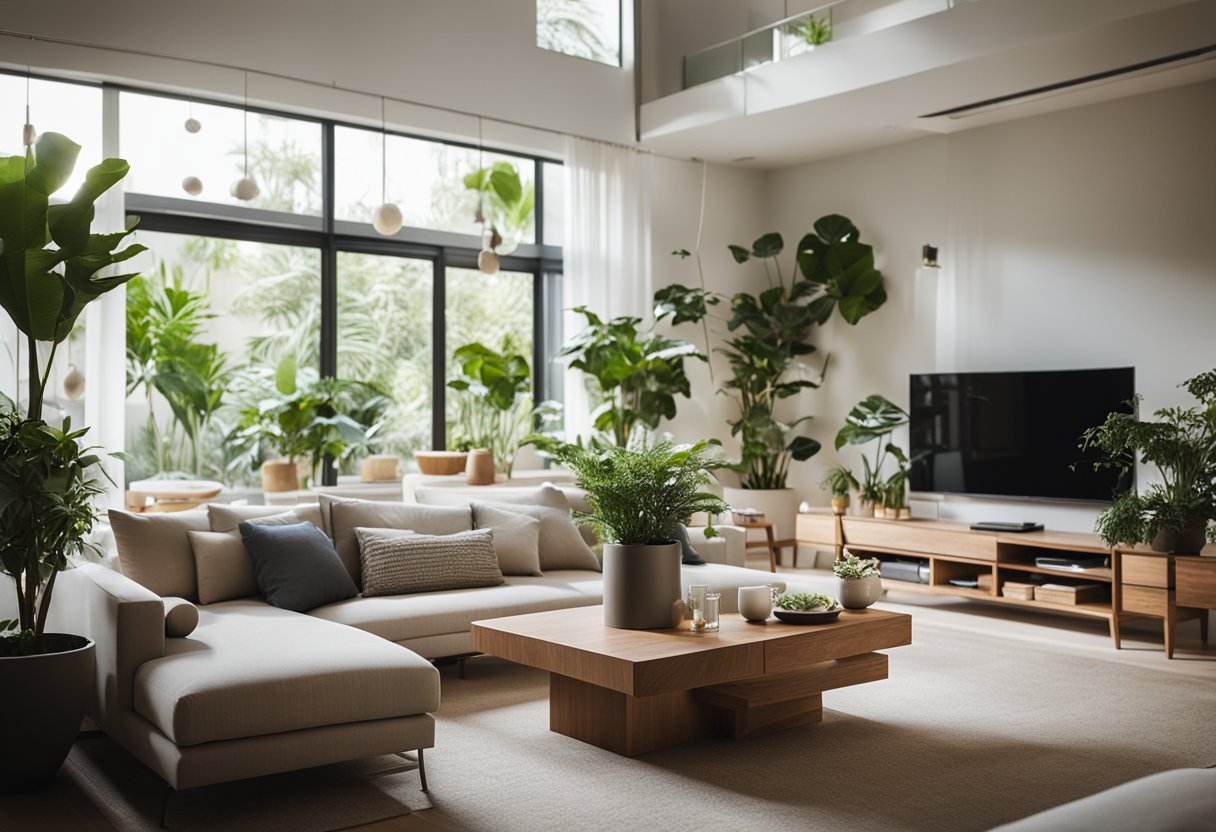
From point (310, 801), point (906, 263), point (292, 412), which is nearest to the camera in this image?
point (310, 801)

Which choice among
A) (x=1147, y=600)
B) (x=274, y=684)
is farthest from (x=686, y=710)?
(x=1147, y=600)

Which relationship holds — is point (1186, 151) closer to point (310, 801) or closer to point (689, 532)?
point (689, 532)

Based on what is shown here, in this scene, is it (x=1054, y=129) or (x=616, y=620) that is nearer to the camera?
(x=616, y=620)

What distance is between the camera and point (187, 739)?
332 centimetres

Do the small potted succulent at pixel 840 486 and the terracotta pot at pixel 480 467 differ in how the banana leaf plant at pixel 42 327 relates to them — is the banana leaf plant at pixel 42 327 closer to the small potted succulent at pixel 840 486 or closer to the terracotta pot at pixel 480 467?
the terracotta pot at pixel 480 467

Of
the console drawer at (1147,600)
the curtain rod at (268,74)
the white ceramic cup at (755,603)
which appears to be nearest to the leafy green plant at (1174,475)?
the console drawer at (1147,600)

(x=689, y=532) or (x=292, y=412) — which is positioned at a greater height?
(x=292, y=412)

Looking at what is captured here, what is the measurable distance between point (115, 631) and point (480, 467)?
3856mm

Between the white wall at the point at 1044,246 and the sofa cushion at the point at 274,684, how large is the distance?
200 inches

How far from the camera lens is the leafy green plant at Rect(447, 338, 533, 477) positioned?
7871mm

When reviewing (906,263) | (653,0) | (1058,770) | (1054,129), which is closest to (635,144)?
(653,0)

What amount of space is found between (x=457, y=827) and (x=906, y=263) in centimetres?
623

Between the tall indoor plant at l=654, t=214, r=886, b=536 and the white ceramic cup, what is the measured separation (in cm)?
421

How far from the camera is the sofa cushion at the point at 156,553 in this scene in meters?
4.65
